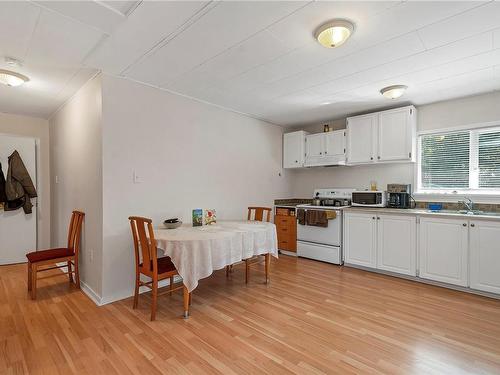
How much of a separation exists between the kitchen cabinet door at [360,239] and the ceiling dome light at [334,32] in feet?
8.48

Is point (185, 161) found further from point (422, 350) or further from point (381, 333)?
point (422, 350)

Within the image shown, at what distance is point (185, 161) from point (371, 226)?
2815 mm

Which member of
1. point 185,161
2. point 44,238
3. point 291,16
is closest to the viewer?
point 291,16

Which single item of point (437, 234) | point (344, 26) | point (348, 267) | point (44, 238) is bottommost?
point (348, 267)

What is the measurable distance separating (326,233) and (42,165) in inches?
199

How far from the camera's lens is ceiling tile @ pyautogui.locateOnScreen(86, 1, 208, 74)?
69.9 inches

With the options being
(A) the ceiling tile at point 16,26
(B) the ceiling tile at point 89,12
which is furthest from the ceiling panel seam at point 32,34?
(B) the ceiling tile at point 89,12

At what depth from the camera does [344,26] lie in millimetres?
1941

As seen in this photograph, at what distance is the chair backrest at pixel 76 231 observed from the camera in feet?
10.4

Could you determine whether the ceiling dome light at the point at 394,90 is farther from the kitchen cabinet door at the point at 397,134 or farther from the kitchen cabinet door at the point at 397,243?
the kitchen cabinet door at the point at 397,243

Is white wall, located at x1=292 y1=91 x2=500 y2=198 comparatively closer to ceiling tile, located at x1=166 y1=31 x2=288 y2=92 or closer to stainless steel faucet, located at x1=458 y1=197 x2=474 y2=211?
stainless steel faucet, located at x1=458 y1=197 x2=474 y2=211

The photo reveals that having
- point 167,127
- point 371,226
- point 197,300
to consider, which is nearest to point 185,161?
point 167,127

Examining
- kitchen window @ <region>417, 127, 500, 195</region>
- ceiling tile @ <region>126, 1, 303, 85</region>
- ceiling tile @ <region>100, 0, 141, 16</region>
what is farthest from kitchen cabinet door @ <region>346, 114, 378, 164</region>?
ceiling tile @ <region>100, 0, 141, 16</region>

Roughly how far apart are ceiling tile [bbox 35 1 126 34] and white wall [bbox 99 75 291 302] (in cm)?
92
